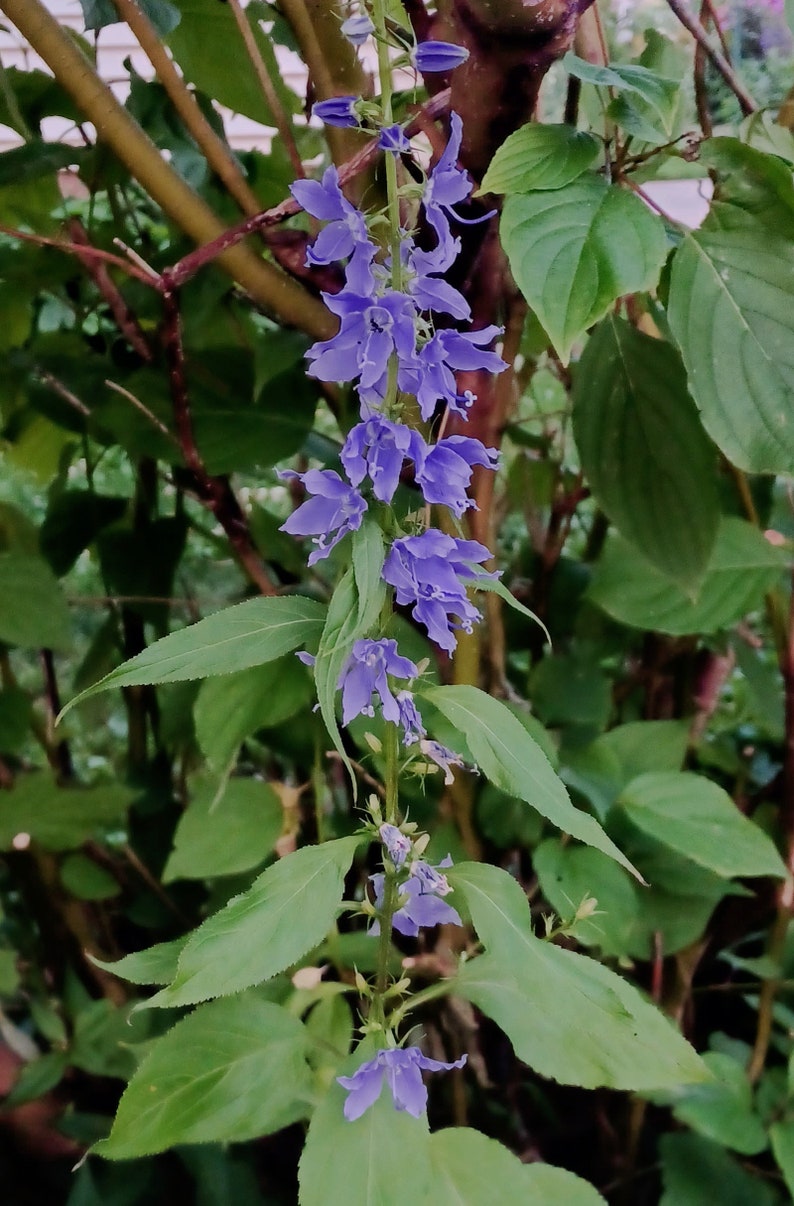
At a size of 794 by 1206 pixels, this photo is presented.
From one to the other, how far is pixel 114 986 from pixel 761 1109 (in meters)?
0.42

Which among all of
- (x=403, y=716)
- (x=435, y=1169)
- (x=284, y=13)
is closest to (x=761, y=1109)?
(x=435, y=1169)

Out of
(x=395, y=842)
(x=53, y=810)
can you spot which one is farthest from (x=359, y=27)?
(x=53, y=810)

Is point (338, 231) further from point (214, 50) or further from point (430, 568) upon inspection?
point (214, 50)

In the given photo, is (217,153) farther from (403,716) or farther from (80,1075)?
(80,1075)

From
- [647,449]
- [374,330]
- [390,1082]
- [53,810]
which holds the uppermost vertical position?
[374,330]

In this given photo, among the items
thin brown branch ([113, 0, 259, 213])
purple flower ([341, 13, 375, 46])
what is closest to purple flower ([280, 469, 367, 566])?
purple flower ([341, 13, 375, 46])

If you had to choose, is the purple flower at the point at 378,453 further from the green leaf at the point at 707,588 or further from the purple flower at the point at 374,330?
the green leaf at the point at 707,588

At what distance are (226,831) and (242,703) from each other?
76 millimetres

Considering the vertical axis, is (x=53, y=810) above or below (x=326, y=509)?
below

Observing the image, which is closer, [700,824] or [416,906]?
[416,906]

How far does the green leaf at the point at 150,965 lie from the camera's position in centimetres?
29

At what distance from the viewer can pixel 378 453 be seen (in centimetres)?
24

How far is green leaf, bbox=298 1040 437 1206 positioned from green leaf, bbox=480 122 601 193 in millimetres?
298

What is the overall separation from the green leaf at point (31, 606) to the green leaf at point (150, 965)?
0.22 m
